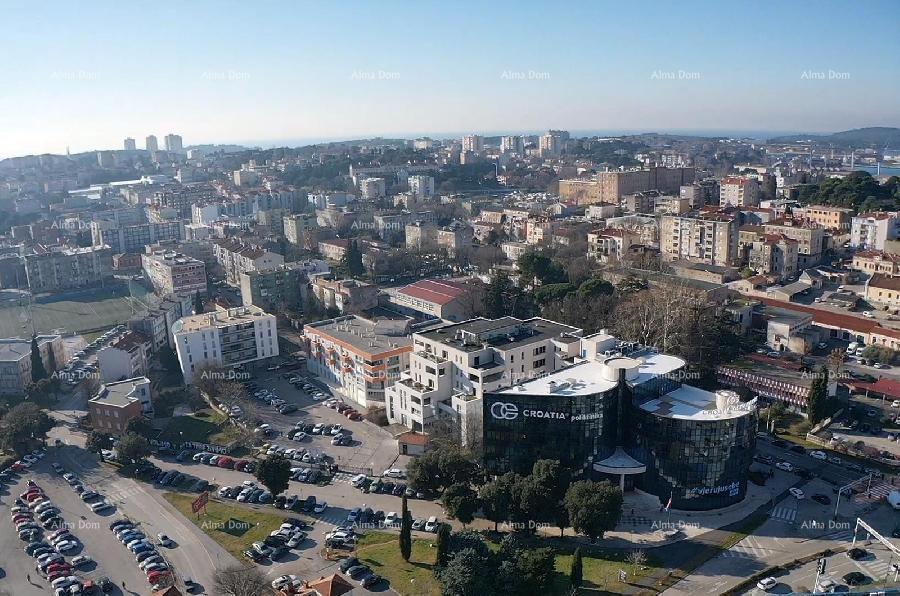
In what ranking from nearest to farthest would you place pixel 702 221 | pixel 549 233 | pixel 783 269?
1. pixel 783 269
2. pixel 702 221
3. pixel 549 233

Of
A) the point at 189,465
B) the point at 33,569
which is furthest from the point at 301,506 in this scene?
the point at 33,569

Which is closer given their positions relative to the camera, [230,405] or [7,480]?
[7,480]

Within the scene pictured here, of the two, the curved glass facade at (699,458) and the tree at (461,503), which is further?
the curved glass facade at (699,458)

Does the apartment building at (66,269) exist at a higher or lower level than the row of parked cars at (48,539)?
higher

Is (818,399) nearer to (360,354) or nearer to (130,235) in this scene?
(360,354)

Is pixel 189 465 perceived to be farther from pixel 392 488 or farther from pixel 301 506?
pixel 392 488

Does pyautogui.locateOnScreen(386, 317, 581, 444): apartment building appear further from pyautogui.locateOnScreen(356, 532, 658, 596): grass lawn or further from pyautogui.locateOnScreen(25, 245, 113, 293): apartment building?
pyautogui.locateOnScreen(25, 245, 113, 293): apartment building

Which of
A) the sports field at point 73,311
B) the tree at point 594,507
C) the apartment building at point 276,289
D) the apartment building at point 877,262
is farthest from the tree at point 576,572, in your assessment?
the sports field at point 73,311

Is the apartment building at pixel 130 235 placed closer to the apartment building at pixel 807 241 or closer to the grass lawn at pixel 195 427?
the grass lawn at pixel 195 427
